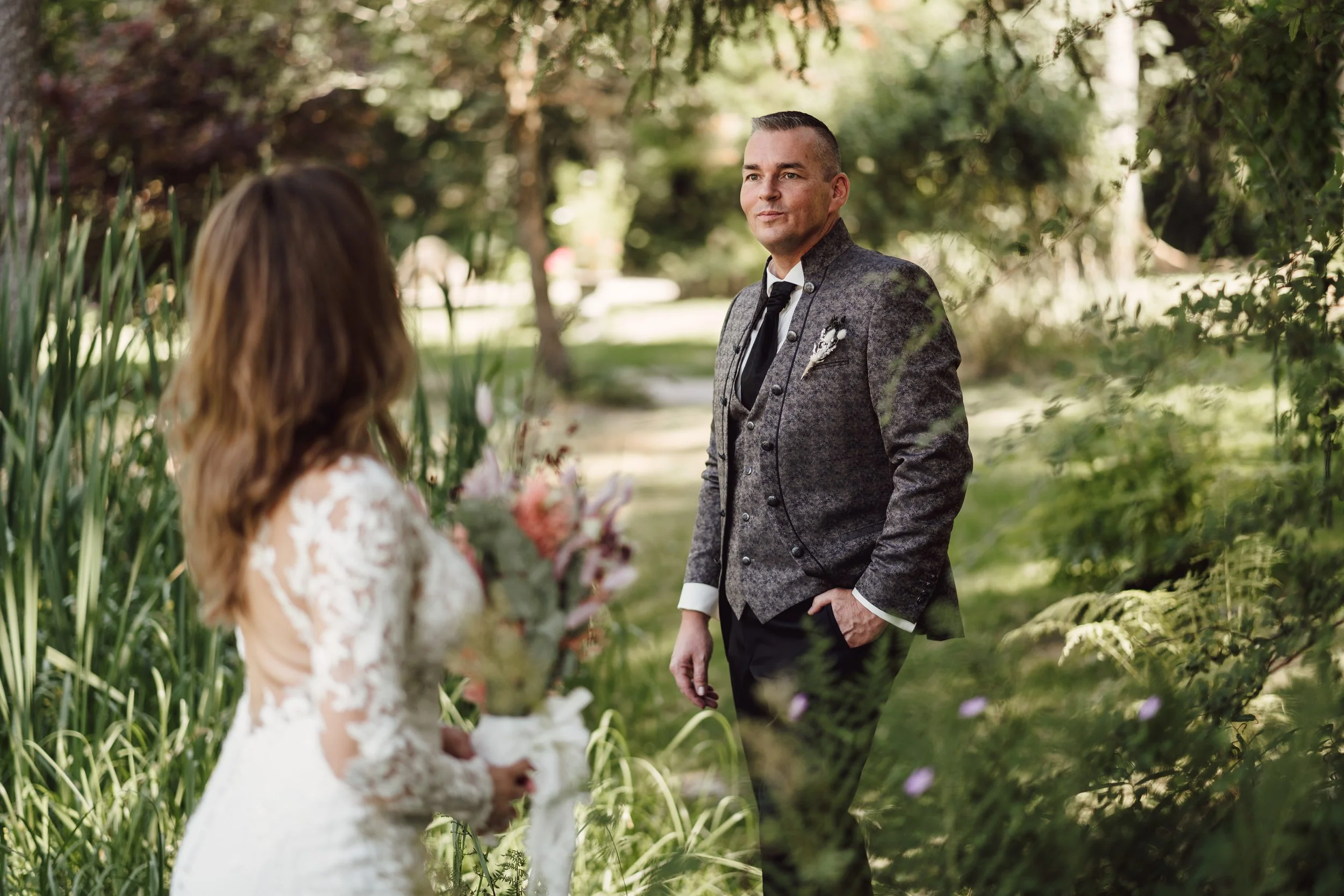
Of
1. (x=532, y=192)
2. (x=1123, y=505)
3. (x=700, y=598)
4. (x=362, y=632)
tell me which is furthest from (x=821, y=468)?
(x=532, y=192)

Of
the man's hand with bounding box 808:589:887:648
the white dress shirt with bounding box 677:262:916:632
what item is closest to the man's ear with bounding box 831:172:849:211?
the white dress shirt with bounding box 677:262:916:632

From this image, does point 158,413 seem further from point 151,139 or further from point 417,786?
point 151,139

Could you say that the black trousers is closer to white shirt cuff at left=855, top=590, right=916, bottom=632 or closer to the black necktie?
white shirt cuff at left=855, top=590, right=916, bottom=632

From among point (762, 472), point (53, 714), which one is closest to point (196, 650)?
point (53, 714)

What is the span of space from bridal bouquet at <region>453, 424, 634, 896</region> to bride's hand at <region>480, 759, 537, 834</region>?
0.01 m

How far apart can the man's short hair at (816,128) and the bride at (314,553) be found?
116 centimetres

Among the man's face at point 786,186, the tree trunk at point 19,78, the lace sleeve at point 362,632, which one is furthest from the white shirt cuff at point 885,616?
the tree trunk at point 19,78

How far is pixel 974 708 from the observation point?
179cm

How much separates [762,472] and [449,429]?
1.89 meters

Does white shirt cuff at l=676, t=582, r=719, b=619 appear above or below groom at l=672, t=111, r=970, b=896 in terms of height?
below

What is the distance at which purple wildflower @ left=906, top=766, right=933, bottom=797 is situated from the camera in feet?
5.85

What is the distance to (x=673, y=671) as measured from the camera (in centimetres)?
271

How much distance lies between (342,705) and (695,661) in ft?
4.28

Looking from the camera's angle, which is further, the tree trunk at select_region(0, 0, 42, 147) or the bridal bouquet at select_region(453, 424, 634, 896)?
the tree trunk at select_region(0, 0, 42, 147)
